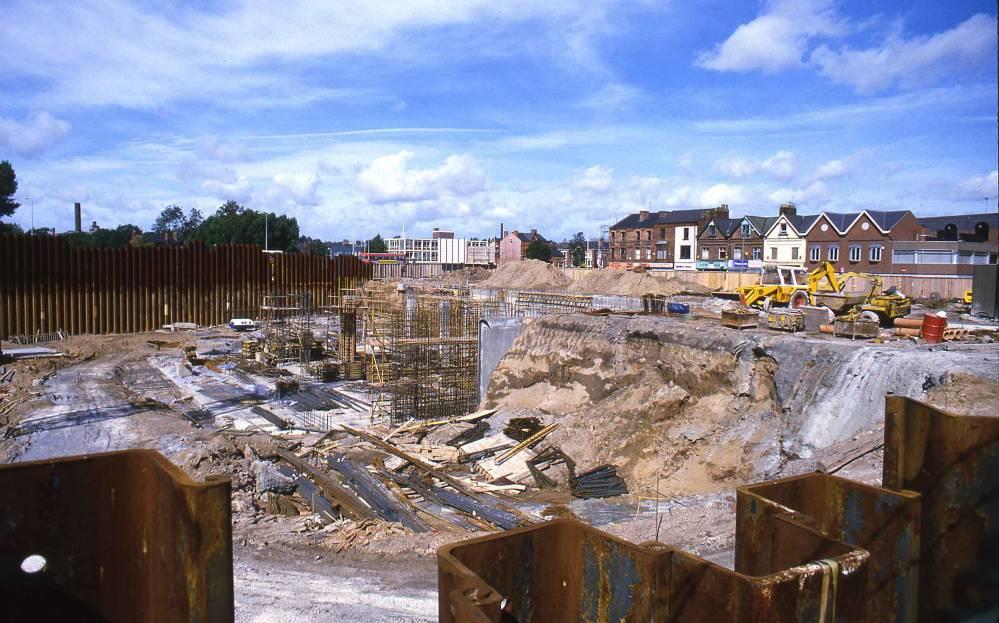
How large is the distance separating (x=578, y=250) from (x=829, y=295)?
87098 mm

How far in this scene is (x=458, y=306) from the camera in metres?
25.0

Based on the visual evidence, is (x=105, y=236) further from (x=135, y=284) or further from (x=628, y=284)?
(x=628, y=284)

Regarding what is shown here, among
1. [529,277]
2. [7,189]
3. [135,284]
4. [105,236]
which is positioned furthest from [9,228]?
[529,277]

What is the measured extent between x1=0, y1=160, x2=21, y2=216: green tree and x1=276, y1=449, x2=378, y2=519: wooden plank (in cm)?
6140

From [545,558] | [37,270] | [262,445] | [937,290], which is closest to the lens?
[545,558]

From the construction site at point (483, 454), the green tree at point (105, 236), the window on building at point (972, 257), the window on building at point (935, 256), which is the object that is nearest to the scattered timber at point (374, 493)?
the construction site at point (483, 454)

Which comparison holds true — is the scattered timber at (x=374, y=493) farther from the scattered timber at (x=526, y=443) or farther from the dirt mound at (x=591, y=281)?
the dirt mound at (x=591, y=281)

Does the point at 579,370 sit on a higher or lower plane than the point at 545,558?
lower

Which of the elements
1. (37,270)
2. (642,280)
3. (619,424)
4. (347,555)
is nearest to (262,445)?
(347,555)

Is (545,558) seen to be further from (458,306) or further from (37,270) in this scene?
(37,270)

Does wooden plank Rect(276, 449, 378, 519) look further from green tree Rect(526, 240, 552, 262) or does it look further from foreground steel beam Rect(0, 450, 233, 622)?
green tree Rect(526, 240, 552, 262)

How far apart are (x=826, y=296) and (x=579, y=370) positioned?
10.9 meters

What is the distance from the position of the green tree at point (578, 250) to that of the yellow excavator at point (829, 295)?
64.3 meters

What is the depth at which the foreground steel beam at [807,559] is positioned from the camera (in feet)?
11.3
